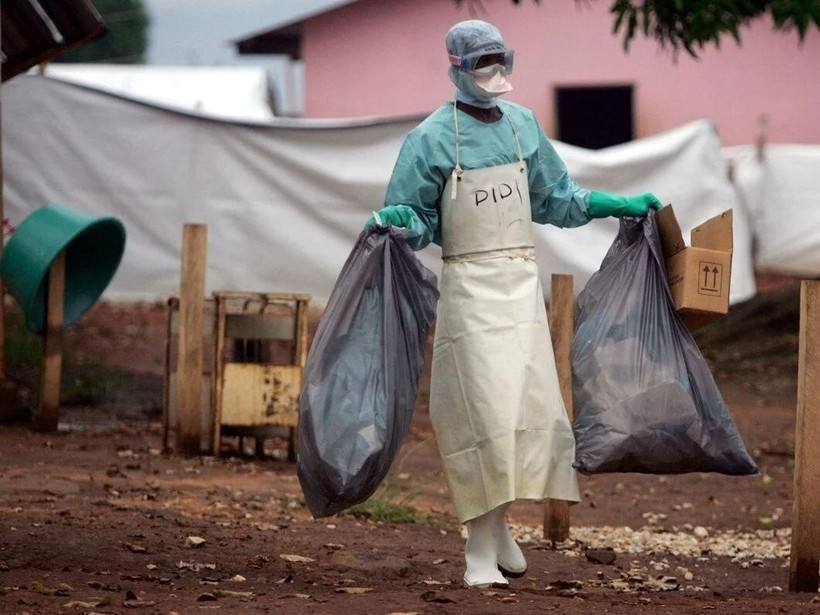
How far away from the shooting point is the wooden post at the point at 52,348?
8375 mm

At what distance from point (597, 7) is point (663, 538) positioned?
43.3 feet

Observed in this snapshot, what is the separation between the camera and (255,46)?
70.5ft

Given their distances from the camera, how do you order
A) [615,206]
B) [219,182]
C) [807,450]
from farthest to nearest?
1. [219,182]
2. [615,206]
3. [807,450]

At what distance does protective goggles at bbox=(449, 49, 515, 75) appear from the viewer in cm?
485

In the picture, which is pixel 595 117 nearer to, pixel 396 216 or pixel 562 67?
pixel 562 67

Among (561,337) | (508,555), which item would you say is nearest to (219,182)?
(561,337)

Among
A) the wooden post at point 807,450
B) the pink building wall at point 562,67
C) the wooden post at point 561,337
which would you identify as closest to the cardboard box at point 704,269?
the wooden post at point 807,450

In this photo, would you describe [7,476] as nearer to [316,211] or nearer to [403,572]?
[403,572]

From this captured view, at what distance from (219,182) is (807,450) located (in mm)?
8586

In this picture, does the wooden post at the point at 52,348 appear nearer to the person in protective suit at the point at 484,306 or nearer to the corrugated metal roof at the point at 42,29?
the corrugated metal roof at the point at 42,29

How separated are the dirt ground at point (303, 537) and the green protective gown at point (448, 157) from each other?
1189mm

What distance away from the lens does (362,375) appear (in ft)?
15.5

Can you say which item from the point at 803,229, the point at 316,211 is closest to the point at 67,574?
the point at 316,211

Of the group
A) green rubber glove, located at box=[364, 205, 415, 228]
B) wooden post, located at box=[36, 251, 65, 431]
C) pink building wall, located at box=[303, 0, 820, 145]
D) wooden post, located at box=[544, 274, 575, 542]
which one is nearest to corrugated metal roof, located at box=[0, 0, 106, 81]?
wooden post, located at box=[36, 251, 65, 431]
